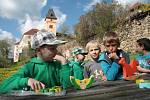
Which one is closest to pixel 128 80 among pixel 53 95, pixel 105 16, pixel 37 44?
pixel 37 44

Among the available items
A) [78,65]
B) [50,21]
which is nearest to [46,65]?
[78,65]

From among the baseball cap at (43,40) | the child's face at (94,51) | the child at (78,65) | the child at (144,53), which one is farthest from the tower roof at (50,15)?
the baseball cap at (43,40)

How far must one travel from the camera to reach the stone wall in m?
26.8

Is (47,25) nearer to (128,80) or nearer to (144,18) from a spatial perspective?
(144,18)

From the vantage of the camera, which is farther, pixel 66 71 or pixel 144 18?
pixel 144 18

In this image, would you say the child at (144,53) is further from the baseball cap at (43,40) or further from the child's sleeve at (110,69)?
the baseball cap at (43,40)

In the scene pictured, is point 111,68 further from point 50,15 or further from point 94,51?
point 50,15

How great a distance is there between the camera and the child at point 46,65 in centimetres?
341

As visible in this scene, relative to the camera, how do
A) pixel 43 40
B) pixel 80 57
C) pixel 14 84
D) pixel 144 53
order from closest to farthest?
pixel 14 84
pixel 43 40
pixel 144 53
pixel 80 57

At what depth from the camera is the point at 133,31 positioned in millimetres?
28438

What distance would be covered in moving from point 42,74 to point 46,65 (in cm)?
10

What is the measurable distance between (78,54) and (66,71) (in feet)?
8.65

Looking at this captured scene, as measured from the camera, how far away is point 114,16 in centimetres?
3819

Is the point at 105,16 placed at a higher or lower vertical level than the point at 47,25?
lower
